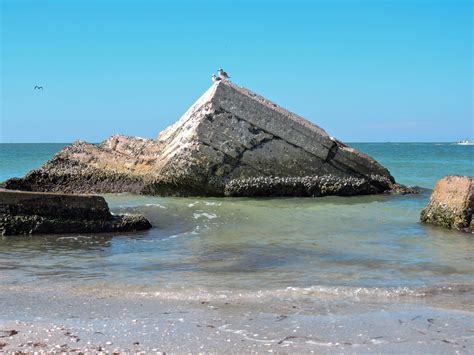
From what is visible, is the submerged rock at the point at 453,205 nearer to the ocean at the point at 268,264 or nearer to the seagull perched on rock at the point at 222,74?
the ocean at the point at 268,264

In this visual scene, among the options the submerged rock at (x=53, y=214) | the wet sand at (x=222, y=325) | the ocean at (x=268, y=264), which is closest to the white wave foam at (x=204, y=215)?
the ocean at (x=268, y=264)

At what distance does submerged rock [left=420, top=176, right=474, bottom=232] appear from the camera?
750cm

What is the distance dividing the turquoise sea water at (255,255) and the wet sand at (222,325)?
1.19 ft

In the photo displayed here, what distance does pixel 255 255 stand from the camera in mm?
5945

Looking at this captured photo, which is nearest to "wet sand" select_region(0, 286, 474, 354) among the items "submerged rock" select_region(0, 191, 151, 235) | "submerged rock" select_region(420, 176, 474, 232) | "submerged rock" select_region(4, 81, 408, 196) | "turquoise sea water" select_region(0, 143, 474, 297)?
"turquoise sea water" select_region(0, 143, 474, 297)

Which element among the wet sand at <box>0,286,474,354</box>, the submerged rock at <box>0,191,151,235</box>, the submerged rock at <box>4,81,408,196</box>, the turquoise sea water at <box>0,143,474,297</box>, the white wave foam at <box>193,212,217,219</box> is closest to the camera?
the wet sand at <box>0,286,474,354</box>

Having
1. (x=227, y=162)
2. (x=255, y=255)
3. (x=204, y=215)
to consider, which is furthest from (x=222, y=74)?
(x=255, y=255)

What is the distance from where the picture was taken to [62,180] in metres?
11.5

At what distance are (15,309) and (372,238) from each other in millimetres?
4279

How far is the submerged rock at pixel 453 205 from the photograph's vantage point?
7.50 m

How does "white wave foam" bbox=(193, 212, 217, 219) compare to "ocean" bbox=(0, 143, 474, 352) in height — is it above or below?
above

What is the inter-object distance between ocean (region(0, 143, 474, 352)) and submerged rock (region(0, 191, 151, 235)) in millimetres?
222

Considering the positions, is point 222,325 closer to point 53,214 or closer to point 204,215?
point 53,214

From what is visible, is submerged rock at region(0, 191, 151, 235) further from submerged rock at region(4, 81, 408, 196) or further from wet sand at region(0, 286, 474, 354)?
submerged rock at region(4, 81, 408, 196)
